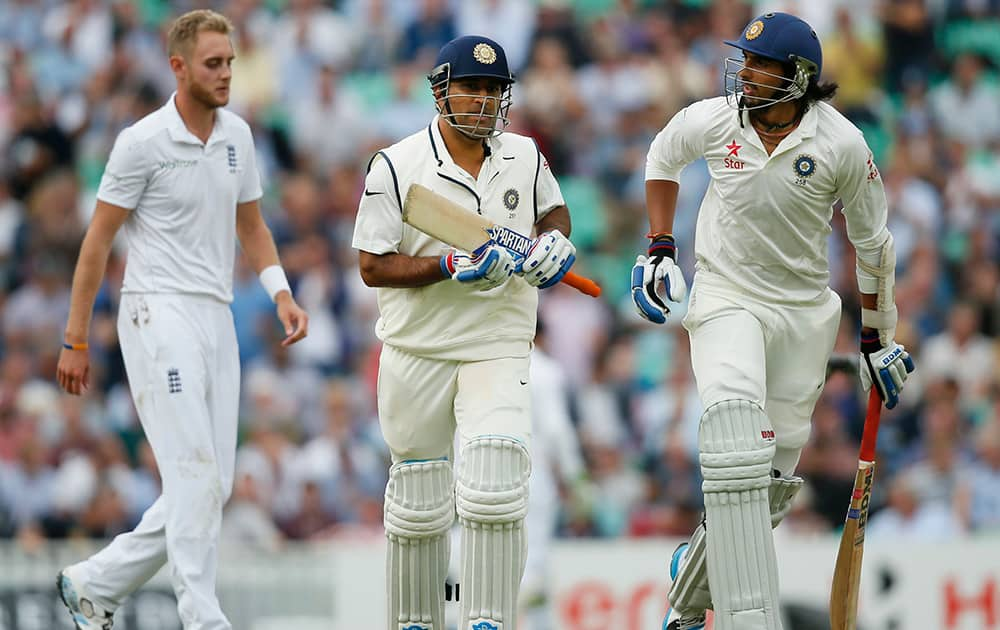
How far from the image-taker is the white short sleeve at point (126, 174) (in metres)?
6.71

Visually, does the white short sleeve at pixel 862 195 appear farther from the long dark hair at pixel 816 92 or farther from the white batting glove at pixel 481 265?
the white batting glove at pixel 481 265

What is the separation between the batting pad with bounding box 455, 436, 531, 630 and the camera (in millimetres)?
6090

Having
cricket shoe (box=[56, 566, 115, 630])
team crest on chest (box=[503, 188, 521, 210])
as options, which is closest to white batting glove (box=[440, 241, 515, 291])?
team crest on chest (box=[503, 188, 521, 210])

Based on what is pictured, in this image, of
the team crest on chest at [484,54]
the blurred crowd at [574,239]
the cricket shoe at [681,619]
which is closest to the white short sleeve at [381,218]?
the team crest on chest at [484,54]

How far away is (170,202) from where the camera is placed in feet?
22.3

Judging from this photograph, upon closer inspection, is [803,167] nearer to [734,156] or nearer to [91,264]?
[734,156]

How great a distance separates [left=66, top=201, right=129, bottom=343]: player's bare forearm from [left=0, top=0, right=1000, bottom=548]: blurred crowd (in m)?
3.39

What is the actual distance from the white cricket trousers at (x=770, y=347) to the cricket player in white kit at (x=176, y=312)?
168 cm

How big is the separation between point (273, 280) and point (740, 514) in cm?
224

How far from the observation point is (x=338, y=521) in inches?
440

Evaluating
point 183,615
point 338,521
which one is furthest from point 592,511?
point 183,615

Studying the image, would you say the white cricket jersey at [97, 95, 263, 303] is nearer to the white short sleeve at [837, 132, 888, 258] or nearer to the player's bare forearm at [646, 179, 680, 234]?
the player's bare forearm at [646, 179, 680, 234]

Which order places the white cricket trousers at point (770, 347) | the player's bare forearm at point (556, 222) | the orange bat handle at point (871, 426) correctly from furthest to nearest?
the orange bat handle at point (871, 426) → the player's bare forearm at point (556, 222) → the white cricket trousers at point (770, 347)

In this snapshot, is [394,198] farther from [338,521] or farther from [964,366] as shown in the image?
[964,366]
